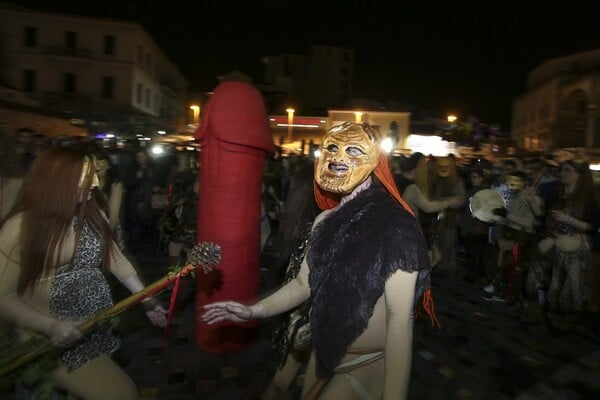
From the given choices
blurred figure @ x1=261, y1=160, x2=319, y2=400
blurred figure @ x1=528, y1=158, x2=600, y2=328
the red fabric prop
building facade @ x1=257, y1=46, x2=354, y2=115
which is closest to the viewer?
blurred figure @ x1=261, y1=160, x2=319, y2=400

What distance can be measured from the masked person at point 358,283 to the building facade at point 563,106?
36.8 m

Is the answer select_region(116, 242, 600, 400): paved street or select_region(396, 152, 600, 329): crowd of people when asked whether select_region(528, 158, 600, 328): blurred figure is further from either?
select_region(116, 242, 600, 400): paved street

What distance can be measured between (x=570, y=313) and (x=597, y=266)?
2.57ft

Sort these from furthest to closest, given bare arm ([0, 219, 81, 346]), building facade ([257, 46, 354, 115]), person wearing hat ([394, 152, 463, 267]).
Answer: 1. building facade ([257, 46, 354, 115])
2. person wearing hat ([394, 152, 463, 267])
3. bare arm ([0, 219, 81, 346])

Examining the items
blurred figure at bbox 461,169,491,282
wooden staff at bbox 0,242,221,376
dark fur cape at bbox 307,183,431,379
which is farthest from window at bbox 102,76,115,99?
dark fur cape at bbox 307,183,431,379

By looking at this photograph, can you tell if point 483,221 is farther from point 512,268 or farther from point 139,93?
point 139,93

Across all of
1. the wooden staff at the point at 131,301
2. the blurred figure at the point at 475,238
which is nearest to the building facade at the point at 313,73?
the blurred figure at the point at 475,238

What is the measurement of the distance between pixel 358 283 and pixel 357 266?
69 mm

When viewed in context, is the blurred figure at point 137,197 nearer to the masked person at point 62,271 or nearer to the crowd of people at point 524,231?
the crowd of people at point 524,231

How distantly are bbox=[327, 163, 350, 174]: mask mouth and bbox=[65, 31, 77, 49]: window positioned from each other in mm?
39457

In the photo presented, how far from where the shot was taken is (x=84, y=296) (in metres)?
2.31

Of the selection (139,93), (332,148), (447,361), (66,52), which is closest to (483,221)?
(447,361)

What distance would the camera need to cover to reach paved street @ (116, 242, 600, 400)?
159 inches

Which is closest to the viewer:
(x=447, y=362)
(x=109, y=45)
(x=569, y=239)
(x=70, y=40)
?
(x=447, y=362)
